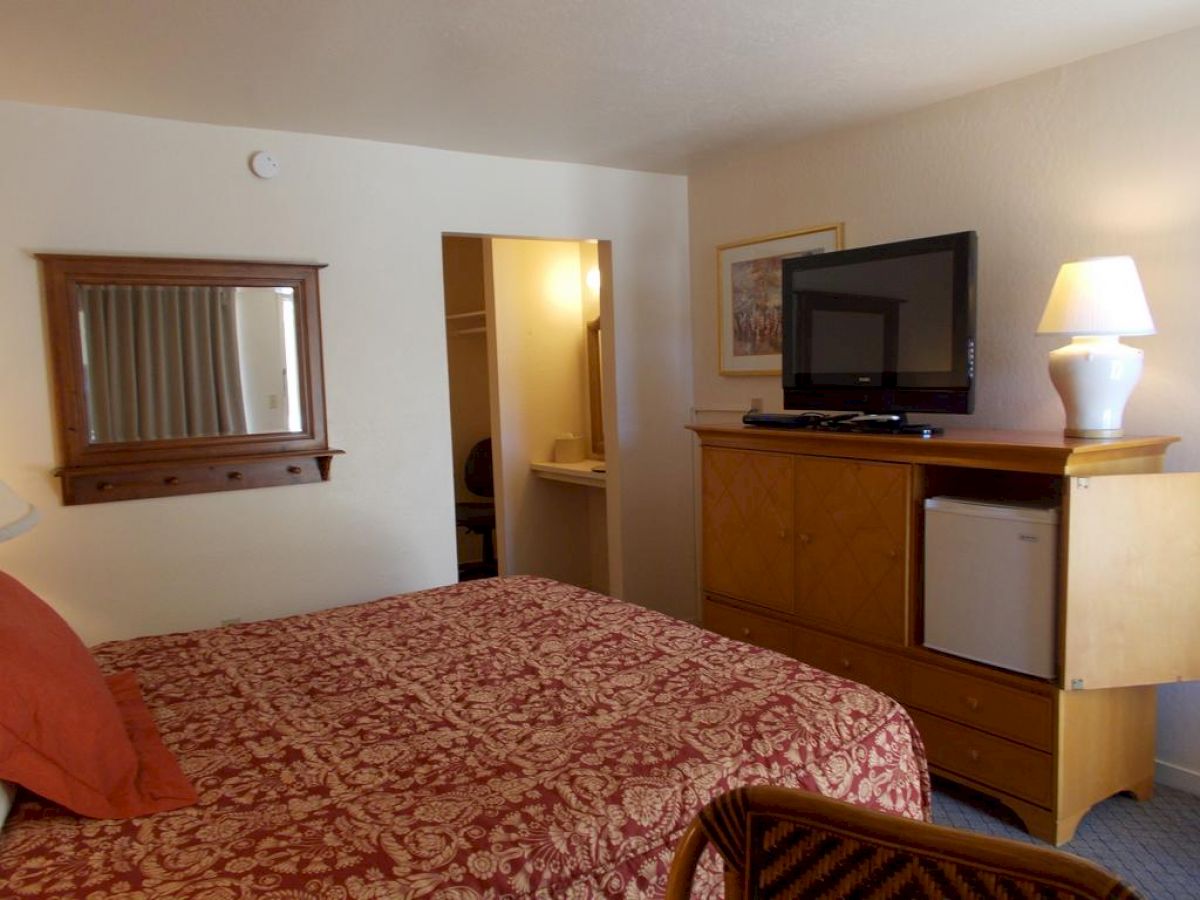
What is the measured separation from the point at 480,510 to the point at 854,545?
2.89 m

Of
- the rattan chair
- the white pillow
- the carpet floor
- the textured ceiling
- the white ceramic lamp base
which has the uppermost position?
the textured ceiling

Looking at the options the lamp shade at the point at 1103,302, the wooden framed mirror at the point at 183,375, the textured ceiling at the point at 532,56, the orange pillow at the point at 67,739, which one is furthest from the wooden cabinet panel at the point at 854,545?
the orange pillow at the point at 67,739

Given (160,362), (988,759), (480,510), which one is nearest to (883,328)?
(988,759)

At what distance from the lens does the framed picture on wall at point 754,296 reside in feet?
12.9

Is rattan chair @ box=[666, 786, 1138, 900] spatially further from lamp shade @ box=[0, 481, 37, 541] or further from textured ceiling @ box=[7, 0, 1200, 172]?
textured ceiling @ box=[7, 0, 1200, 172]

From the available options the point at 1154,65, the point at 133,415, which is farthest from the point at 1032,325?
the point at 133,415

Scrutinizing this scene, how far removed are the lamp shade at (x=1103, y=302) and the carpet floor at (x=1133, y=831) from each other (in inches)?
58.8

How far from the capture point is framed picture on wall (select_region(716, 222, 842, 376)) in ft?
12.9

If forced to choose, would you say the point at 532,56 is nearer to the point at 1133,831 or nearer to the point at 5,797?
the point at 5,797

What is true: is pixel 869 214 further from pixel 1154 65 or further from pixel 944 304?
pixel 1154 65

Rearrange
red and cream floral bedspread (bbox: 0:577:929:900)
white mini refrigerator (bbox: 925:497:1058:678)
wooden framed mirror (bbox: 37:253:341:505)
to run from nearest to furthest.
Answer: red and cream floral bedspread (bbox: 0:577:929:900) < white mini refrigerator (bbox: 925:497:1058:678) < wooden framed mirror (bbox: 37:253:341:505)

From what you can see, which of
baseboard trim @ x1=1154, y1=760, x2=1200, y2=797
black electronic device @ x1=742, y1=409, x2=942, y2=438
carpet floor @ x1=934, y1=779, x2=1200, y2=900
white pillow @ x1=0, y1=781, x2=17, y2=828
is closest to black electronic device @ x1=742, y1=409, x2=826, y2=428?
black electronic device @ x1=742, y1=409, x2=942, y2=438

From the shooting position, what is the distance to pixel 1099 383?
97.7 inches

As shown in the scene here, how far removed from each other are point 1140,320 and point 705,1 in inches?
61.3
